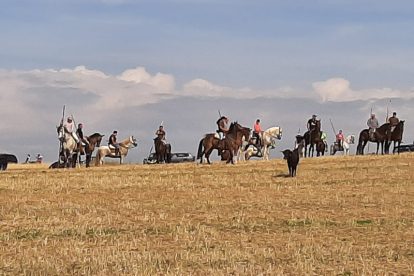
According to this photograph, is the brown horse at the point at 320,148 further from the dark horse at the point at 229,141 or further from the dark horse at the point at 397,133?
the dark horse at the point at 229,141

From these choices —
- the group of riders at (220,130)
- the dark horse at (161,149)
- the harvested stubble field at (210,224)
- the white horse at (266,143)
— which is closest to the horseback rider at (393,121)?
the group of riders at (220,130)

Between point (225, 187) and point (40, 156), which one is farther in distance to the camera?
point (40, 156)

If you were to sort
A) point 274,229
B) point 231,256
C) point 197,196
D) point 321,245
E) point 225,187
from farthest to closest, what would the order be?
point 225,187 < point 197,196 < point 274,229 < point 321,245 < point 231,256

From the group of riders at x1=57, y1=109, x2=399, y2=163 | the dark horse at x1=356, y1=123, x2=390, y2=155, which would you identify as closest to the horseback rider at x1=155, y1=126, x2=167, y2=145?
the group of riders at x1=57, y1=109, x2=399, y2=163

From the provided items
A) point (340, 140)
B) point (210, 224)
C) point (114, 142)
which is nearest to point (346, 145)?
point (340, 140)

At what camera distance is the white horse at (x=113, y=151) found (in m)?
Result: 48.3

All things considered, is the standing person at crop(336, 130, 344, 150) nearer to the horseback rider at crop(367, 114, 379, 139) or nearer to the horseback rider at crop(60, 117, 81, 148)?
the horseback rider at crop(367, 114, 379, 139)

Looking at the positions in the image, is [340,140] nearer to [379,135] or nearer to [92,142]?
[379,135]

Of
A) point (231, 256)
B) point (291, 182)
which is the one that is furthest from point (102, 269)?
point (291, 182)

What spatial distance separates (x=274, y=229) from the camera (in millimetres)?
16812

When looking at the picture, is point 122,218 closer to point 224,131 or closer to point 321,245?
point 321,245

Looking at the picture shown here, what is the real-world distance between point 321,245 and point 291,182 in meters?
14.1

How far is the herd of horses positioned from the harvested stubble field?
7.86 metres

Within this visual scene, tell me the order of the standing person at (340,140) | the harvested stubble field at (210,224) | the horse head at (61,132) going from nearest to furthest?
the harvested stubble field at (210,224) → the horse head at (61,132) → the standing person at (340,140)
